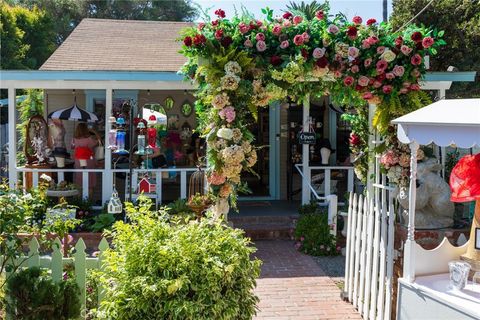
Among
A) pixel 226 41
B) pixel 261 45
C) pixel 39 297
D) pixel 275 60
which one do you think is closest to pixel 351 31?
pixel 275 60

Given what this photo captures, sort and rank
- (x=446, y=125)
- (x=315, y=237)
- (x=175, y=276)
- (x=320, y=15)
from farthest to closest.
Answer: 1. (x=315, y=237)
2. (x=320, y=15)
3. (x=446, y=125)
4. (x=175, y=276)

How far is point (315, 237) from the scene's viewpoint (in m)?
7.91

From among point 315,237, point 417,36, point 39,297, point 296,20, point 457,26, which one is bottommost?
point 315,237

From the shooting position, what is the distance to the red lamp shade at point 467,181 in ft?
13.6

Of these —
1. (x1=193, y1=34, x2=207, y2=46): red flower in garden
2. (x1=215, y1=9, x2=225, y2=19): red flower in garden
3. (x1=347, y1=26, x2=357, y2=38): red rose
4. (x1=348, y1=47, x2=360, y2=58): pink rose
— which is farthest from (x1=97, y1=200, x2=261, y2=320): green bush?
(x1=347, y1=26, x2=357, y2=38): red rose

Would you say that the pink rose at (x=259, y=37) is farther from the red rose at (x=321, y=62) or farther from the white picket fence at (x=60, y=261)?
the white picket fence at (x=60, y=261)

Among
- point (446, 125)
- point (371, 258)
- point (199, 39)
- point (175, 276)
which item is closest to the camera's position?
point (175, 276)

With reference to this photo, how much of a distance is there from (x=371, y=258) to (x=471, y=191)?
1332 millimetres

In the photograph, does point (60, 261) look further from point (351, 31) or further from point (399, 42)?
point (399, 42)

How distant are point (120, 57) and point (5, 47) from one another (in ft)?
42.0

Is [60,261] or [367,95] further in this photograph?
[367,95]

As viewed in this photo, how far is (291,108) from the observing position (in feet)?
37.5

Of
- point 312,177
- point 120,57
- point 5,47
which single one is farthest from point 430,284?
point 5,47

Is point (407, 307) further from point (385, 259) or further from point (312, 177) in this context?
point (312, 177)
